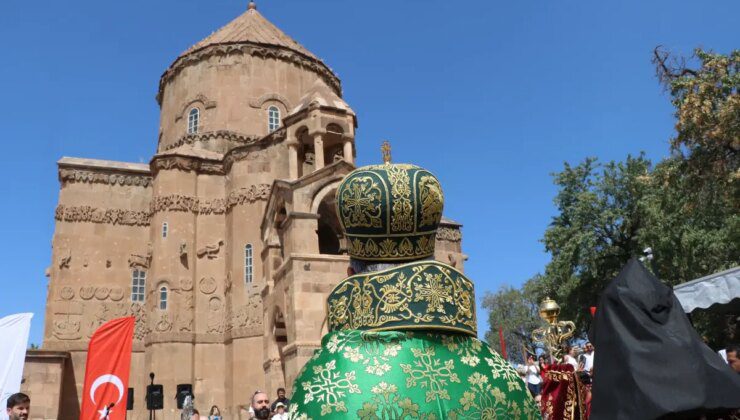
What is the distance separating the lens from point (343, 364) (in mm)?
2545

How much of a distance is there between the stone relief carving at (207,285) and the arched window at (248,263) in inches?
64.0

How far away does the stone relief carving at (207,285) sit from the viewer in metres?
26.9

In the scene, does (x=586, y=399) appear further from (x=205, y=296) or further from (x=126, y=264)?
(x=126, y=264)

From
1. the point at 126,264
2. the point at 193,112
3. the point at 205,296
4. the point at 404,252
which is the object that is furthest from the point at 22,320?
the point at 193,112

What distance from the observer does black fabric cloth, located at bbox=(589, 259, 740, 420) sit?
2.43m

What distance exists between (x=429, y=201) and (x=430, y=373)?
0.81m

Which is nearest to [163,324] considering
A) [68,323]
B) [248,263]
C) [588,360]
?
[68,323]

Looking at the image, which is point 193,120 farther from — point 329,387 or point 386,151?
point 329,387

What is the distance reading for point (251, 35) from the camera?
106ft

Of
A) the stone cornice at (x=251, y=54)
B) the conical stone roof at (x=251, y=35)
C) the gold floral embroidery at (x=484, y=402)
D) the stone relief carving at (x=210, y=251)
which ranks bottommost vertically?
the gold floral embroidery at (x=484, y=402)

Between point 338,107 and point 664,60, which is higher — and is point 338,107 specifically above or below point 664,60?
above

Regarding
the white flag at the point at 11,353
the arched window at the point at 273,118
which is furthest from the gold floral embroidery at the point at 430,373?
the arched window at the point at 273,118

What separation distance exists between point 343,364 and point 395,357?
21 cm

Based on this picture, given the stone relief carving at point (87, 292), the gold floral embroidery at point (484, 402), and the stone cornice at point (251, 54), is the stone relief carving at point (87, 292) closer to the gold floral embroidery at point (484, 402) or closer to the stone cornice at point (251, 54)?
the stone cornice at point (251, 54)
